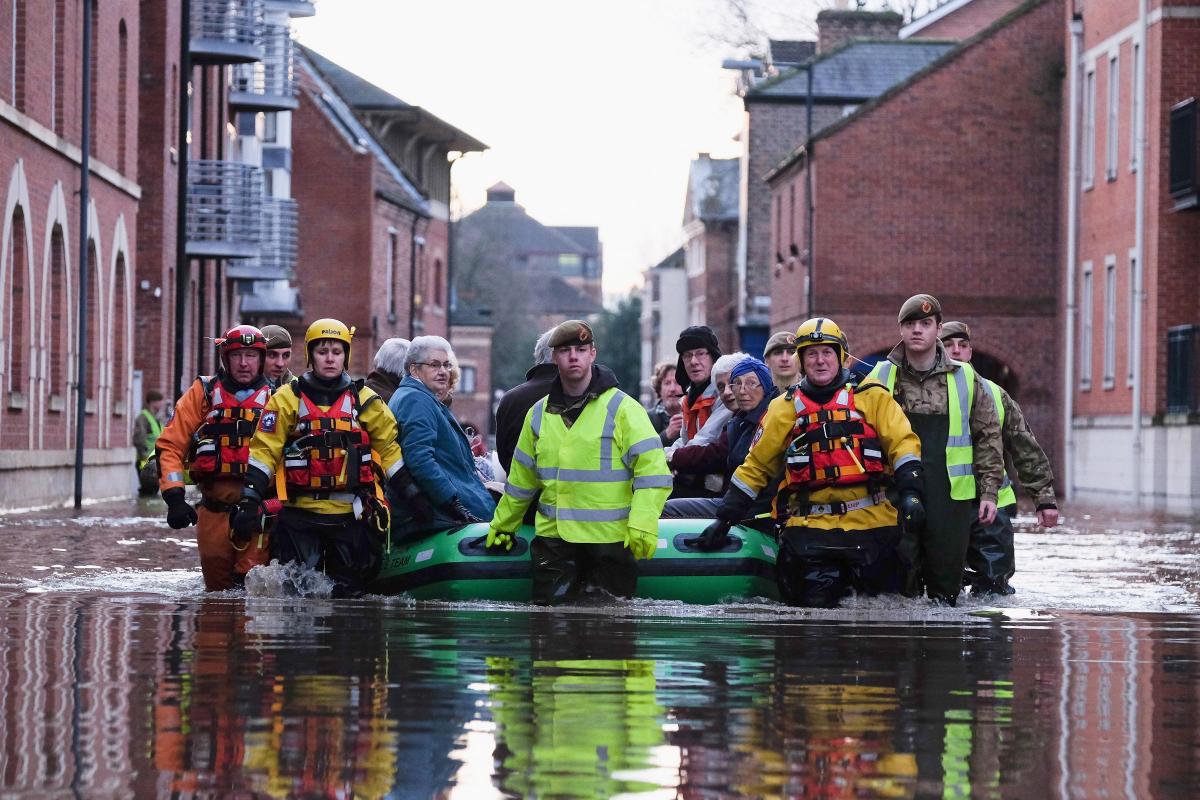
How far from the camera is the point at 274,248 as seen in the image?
4631 cm

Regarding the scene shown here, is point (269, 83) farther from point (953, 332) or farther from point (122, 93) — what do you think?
point (953, 332)

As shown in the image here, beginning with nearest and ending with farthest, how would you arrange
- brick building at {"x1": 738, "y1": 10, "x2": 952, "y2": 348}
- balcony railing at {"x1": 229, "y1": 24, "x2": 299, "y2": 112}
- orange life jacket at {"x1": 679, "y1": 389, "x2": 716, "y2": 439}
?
orange life jacket at {"x1": 679, "y1": 389, "x2": 716, "y2": 439} → balcony railing at {"x1": 229, "y1": 24, "x2": 299, "y2": 112} → brick building at {"x1": 738, "y1": 10, "x2": 952, "y2": 348}

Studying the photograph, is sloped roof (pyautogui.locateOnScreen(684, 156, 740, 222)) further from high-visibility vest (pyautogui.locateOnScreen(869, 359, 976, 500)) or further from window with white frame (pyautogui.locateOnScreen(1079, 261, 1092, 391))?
high-visibility vest (pyautogui.locateOnScreen(869, 359, 976, 500))

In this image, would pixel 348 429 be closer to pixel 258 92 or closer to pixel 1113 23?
pixel 1113 23

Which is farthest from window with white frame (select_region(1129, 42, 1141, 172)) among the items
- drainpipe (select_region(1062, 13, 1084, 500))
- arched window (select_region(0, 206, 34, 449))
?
arched window (select_region(0, 206, 34, 449))

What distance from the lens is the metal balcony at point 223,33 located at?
138ft

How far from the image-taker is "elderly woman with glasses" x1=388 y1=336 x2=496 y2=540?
1340 cm

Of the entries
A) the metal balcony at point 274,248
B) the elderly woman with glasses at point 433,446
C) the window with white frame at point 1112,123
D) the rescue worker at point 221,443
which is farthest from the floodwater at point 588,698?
the metal balcony at point 274,248

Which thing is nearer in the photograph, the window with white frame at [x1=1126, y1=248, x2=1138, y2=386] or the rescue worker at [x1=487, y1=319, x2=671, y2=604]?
the rescue worker at [x1=487, y1=319, x2=671, y2=604]

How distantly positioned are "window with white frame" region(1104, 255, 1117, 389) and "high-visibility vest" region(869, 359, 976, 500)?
28.5m

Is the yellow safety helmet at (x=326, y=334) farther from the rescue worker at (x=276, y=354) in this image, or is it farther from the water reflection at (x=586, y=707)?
the water reflection at (x=586, y=707)

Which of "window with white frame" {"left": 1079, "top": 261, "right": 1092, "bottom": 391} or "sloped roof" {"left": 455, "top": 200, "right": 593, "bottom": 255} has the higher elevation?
"sloped roof" {"left": 455, "top": 200, "right": 593, "bottom": 255}

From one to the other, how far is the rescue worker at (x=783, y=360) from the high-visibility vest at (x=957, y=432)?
136 centimetres

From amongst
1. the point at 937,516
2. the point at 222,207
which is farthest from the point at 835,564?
the point at 222,207
